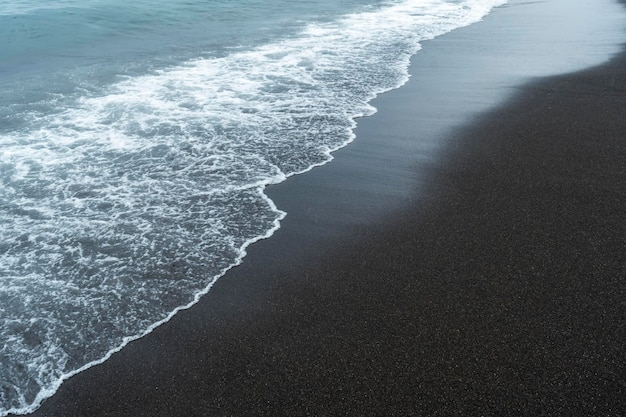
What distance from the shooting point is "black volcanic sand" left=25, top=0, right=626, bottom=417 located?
11.2ft

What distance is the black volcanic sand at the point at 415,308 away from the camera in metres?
3.42

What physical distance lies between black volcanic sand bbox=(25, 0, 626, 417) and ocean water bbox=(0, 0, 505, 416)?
0.47 m

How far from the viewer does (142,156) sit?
7.26 meters

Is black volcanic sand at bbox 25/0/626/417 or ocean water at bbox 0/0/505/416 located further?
ocean water at bbox 0/0/505/416

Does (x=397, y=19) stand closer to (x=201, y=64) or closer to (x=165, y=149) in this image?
(x=201, y=64)

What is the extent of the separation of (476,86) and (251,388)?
8.12 m

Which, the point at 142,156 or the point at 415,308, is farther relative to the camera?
the point at 142,156

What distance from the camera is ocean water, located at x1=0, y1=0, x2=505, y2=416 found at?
14.2ft

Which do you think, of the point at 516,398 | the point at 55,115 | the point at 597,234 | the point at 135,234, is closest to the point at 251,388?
the point at 516,398

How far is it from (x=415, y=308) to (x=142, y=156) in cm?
511

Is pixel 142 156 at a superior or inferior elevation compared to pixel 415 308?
superior

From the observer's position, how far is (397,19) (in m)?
17.5

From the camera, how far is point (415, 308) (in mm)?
4164

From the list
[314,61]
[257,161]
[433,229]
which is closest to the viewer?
[433,229]
